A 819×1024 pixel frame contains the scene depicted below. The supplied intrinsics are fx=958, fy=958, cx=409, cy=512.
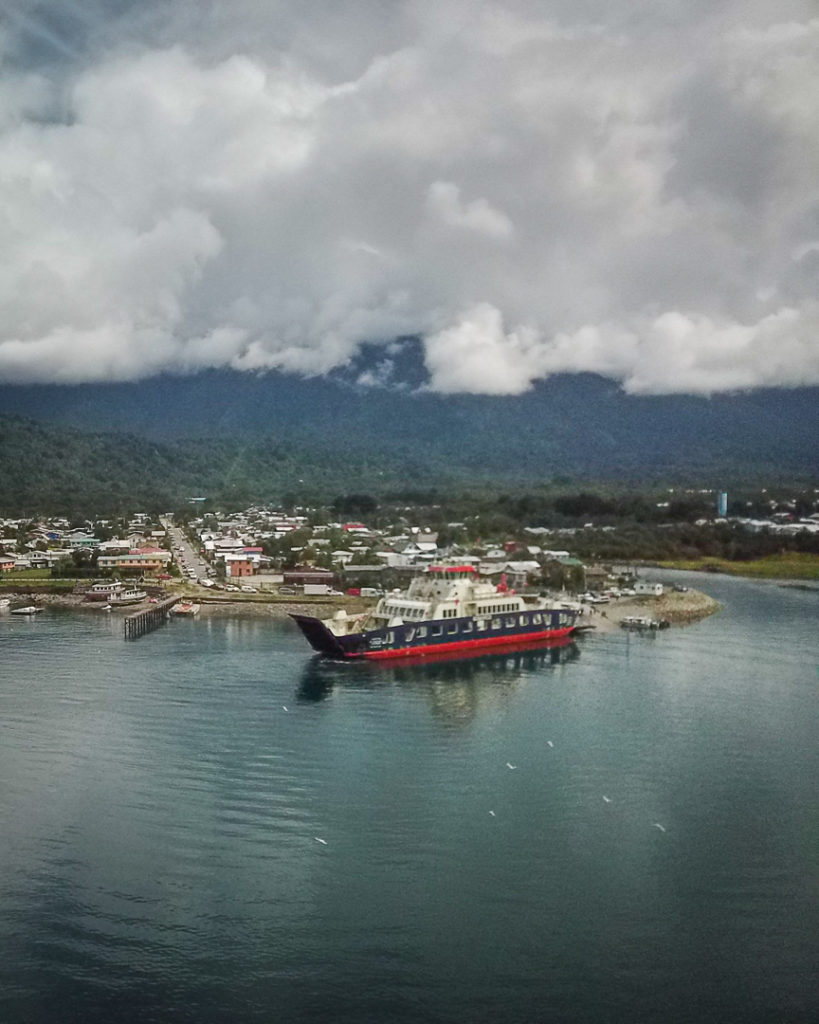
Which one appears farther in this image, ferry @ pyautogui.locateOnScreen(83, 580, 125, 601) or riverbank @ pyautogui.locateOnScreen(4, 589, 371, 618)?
ferry @ pyautogui.locateOnScreen(83, 580, 125, 601)

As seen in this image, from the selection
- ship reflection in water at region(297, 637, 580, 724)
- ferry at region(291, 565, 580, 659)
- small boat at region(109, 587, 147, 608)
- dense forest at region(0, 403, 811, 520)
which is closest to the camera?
ship reflection in water at region(297, 637, 580, 724)

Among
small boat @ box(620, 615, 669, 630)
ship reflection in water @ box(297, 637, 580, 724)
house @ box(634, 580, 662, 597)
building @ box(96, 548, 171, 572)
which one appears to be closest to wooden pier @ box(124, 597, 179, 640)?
ship reflection in water @ box(297, 637, 580, 724)

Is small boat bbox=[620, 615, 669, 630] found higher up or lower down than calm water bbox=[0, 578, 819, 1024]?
higher up

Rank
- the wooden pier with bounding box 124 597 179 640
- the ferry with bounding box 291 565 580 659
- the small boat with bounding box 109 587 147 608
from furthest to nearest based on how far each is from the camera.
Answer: the small boat with bounding box 109 587 147 608
the wooden pier with bounding box 124 597 179 640
the ferry with bounding box 291 565 580 659

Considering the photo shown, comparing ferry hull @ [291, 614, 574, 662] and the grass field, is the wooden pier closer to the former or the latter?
ferry hull @ [291, 614, 574, 662]

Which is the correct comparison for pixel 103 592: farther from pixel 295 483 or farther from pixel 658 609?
pixel 295 483

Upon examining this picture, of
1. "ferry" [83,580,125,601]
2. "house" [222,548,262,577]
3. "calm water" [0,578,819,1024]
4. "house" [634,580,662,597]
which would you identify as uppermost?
"house" [222,548,262,577]
